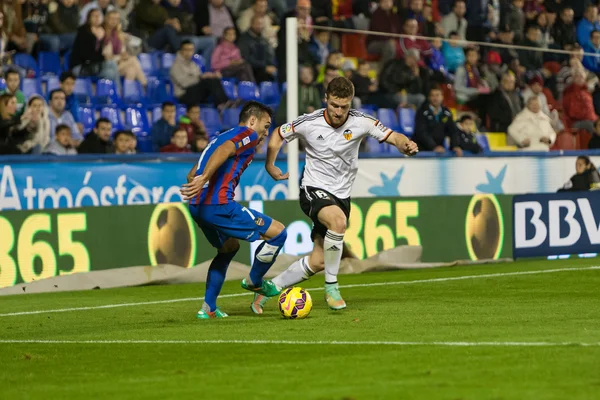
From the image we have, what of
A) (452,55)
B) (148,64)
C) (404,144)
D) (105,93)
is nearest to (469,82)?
(452,55)

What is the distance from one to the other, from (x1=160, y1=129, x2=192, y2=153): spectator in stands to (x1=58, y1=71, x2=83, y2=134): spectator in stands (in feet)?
4.33

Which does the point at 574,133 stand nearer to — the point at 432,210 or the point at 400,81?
the point at 400,81

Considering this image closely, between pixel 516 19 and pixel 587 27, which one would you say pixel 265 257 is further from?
pixel 587 27

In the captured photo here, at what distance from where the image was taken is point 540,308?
11227 mm

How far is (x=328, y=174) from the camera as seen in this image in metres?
11.5

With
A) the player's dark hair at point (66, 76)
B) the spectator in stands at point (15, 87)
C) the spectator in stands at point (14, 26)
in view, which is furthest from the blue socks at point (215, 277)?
the spectator in stands at point (14, 26)

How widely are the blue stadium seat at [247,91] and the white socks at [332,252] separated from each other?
9.91 m

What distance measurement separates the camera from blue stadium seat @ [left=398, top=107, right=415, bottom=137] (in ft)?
72.8

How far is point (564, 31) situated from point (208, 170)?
56.8 feet

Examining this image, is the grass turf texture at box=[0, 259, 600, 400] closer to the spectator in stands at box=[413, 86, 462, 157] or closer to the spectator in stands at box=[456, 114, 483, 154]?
the spectator in stands at box=[413, 86, 462, 157]

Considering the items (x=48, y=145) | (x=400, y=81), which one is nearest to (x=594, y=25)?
(x=400, y=81)

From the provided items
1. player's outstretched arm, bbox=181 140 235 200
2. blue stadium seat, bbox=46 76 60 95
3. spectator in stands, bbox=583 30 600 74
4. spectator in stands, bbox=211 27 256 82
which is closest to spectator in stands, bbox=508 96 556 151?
spectator in stands, bbox=583 30 600 74

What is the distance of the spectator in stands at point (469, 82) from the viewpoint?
23547mm

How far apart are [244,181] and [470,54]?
6.81 metres
